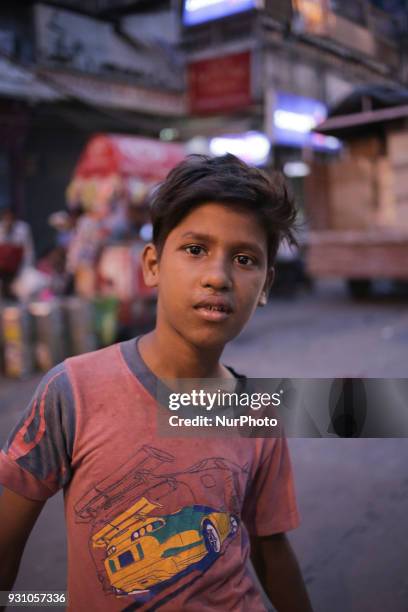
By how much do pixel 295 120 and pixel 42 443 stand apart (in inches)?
376

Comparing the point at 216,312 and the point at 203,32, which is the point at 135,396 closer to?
the point at 216,312

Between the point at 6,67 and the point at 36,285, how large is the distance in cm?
380

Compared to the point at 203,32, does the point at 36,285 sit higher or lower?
lower

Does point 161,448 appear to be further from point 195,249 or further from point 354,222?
point 354,222

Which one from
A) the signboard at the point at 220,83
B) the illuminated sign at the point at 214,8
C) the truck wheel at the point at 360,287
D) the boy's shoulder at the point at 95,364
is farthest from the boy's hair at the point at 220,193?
the signboard at the point at 220,83

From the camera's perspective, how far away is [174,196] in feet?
3.17

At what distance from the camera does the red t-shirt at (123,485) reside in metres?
0.96

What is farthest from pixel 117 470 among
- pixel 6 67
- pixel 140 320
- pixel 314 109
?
pixel 314 109

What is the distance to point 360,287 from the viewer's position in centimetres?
891

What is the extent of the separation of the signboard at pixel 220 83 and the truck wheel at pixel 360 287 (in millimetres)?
3471

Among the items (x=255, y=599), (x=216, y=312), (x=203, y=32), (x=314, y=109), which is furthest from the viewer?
(x=314, y=109)

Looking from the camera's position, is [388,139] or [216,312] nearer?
[216,312]

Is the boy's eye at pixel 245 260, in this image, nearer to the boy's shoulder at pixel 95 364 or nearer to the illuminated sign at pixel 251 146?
the boy's shoulder at pixel 95 364

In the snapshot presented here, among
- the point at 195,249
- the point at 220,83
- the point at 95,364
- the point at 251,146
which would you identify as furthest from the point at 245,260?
the point at 251,146
